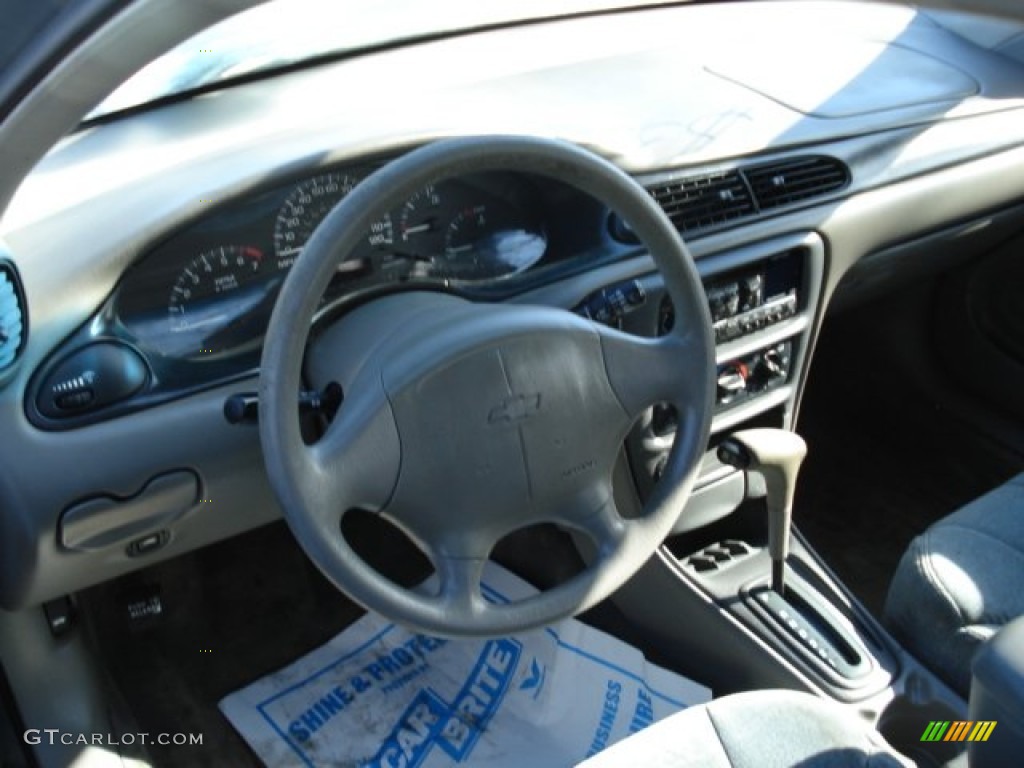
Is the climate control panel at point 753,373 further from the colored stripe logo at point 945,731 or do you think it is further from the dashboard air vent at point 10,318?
the dashboard air vent at point 10,318

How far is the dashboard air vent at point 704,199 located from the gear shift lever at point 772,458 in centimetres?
34

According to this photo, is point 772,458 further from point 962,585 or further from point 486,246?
point 486,246

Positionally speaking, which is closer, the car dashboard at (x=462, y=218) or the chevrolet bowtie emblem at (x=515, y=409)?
the chevrolet bowtie emblem at (x=515, y=409)

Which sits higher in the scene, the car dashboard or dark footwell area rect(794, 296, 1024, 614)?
the car dashboard

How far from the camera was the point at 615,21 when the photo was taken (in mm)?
2283

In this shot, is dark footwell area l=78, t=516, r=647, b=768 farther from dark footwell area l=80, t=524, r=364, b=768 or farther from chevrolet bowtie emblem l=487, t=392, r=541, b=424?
chevrolet bowtie emblem l=487, t=392, r=541, b=424

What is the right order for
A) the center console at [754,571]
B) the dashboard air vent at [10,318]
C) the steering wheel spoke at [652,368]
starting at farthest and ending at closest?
the center console at [754,571] < the steering wheel spoke at [652,368] < the dashboard air vent at [10,318]

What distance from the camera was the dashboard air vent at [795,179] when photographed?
197 cm

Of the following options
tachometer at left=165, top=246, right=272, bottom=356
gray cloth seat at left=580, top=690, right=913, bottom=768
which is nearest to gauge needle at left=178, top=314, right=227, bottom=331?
tachometer at left=165, top=246, right=272, bottom=356

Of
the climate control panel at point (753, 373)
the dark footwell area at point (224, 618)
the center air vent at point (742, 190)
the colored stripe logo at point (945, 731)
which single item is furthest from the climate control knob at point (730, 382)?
the colored stripe logo at point (945, 731)

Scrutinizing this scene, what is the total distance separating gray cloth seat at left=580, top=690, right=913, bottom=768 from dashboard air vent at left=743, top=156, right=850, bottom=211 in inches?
32.7

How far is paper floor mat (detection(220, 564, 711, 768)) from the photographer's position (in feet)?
6.69

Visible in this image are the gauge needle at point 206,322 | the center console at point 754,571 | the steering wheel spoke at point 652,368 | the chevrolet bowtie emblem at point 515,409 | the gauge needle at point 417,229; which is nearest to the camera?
the chevrolet bowtie emblem at point 515,409

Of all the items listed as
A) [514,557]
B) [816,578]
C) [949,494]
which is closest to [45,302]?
[514,557]
